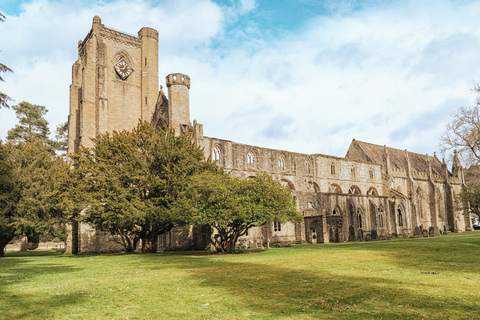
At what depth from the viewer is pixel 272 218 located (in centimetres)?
2261

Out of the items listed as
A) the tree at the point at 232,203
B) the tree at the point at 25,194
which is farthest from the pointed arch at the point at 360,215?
the tree at the point at 25,194

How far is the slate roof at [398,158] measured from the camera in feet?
203

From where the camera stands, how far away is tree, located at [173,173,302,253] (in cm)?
2192

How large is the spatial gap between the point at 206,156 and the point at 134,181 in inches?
510

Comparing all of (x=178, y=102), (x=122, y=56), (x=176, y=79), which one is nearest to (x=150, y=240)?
(x=178, y=102)

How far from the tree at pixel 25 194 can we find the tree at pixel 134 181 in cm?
316

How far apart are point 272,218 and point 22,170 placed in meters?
20.3

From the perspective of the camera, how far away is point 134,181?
85.1 ft

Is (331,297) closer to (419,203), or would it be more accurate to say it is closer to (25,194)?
(25,194)

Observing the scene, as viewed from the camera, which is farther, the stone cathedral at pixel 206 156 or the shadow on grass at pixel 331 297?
the stone cathedral at pixel 206 156

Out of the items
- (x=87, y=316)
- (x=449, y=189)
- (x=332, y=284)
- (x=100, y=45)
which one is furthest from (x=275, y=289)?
(x=449, y=189)

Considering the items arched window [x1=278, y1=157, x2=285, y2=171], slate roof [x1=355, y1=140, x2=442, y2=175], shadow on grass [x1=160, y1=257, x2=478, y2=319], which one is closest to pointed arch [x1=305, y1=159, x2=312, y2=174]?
arched window [x1=278, y1=157, x2=285, y2=171]

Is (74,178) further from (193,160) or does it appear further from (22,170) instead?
(193,160)

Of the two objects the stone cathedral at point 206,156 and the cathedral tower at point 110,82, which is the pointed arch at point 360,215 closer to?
the stone cathedral at point 206,156
